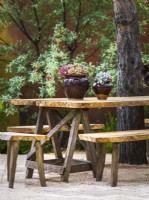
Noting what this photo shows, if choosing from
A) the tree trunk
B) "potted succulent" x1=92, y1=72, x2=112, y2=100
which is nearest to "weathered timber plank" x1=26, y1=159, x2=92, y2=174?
"potted succulent" x1=92, y1=72, x2=112, y2=100

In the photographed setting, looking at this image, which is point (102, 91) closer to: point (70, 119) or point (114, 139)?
point (70, 119)

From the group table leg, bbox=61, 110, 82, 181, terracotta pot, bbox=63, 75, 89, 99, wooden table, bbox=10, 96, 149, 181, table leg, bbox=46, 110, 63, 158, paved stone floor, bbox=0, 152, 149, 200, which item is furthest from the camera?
table leg, bbox=46, 110, 63, 158

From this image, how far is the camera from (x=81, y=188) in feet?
23.7

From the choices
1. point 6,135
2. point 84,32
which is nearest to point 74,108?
point 6,135

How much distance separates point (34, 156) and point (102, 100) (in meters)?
1.14

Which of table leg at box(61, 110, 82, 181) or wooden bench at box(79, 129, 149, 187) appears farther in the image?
table leg at box(61, 110, 82, 181)

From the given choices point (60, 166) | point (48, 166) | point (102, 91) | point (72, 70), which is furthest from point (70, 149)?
point (72, 70)

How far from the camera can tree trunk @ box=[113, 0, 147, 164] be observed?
30.6ft

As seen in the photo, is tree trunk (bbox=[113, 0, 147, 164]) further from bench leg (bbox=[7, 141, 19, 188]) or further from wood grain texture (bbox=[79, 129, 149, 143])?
bench leg (bbox=[7, 141, 19, 188])

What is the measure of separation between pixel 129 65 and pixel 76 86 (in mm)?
1592

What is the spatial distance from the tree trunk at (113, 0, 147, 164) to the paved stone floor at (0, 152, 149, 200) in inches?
28.2

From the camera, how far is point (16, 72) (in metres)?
11.6

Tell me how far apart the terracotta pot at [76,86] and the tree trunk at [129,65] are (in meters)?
1.40

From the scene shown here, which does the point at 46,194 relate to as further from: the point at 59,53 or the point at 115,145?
the point at 59,53
